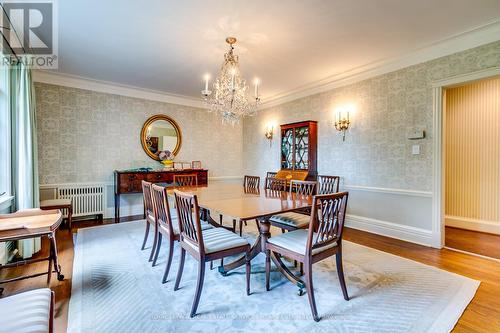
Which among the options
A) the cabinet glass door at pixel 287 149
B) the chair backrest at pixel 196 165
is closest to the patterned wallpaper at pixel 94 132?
the chair backrest at pixel 196 165

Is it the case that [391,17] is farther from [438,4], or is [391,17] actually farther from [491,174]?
[491,174]

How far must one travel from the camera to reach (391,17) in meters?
2.46

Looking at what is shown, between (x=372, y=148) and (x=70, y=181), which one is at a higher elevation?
(x=372, y=148)

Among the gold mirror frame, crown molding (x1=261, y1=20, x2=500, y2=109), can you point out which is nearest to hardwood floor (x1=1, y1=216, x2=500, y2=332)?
the gold mirror frame

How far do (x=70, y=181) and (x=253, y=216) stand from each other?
13.6 feet

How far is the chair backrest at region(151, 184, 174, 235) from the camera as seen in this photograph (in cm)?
222

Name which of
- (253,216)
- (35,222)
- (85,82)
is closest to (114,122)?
(85,82)

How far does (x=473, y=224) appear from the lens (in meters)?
3.94

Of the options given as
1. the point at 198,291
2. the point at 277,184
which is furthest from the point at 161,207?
the point at 277,184

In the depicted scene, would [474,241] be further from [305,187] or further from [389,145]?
[305,187]

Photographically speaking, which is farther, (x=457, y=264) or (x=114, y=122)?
(x=114, y=122)

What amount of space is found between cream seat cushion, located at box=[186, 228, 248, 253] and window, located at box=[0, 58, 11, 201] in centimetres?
239

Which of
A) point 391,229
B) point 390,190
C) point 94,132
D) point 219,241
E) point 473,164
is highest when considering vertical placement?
point 94,132

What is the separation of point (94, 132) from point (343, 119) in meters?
4.67
